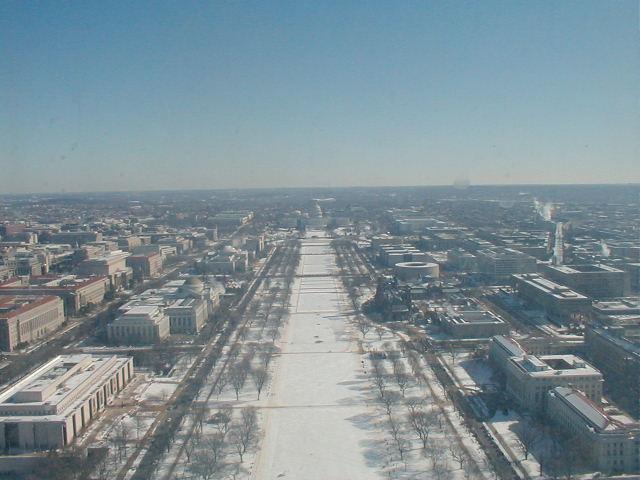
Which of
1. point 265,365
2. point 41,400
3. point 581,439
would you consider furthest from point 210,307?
point 581,439

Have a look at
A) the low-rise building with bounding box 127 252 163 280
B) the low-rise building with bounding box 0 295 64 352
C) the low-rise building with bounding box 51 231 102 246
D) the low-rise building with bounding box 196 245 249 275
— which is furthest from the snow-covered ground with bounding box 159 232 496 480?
the low-rise building with bounding box 51 231 102 246

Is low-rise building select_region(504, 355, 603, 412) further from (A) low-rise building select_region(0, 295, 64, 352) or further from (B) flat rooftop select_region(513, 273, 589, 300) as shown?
(A) low-rise building select_region(0, 295, 64, 352)

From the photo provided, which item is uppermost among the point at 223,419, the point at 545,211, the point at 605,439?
the point at 545,211

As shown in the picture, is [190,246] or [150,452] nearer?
[150,452]

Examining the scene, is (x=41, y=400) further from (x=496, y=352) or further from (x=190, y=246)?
(x=190, y=246)

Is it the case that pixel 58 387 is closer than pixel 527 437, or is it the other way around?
pixel 527 437

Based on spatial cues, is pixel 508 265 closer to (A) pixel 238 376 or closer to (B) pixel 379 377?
(B) pixel 379 377

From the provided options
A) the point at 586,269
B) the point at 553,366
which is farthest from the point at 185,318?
the point at 586,269

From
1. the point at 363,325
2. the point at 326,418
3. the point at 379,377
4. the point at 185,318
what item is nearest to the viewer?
the point at 326,418
